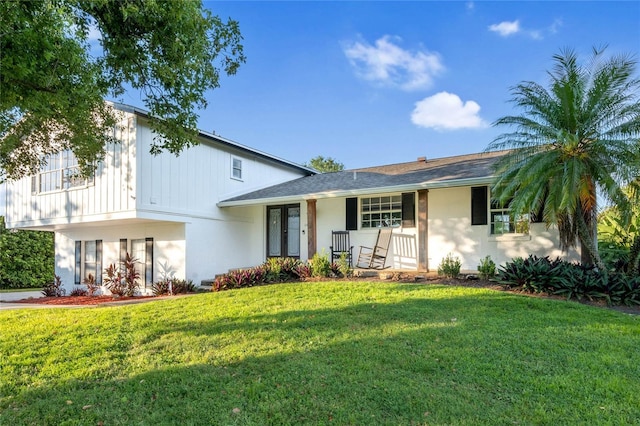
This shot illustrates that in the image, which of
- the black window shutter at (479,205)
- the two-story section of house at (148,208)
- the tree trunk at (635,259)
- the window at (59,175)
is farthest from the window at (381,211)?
the window at (59,175)

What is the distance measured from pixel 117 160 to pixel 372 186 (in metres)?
7.10

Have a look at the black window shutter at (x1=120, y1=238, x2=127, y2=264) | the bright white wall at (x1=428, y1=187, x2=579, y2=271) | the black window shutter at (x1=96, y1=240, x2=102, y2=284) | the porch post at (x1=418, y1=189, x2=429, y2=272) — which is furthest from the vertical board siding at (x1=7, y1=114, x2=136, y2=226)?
the bright white wall at (x1=428, y1=187, x2=579, y2=271)

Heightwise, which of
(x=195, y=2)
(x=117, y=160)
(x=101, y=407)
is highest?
(x=195, y=2)

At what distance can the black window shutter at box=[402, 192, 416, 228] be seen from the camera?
10555mm

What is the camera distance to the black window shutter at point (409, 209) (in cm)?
1055

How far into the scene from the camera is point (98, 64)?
6230 mm

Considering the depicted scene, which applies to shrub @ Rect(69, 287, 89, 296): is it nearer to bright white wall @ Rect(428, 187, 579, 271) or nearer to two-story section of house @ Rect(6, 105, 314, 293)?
two-story section of house @ Rect(6, 105, 314, 293)

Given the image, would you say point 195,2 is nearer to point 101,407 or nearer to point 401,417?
point 101,407

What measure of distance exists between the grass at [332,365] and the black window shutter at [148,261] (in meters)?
5.20

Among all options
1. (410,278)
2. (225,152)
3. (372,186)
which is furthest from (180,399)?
(225,152)

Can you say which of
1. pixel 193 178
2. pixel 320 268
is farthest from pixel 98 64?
pixel 320 268

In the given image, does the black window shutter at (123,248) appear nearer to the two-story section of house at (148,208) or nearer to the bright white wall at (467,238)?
the two-story section of house at (148,208)

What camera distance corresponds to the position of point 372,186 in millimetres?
10633

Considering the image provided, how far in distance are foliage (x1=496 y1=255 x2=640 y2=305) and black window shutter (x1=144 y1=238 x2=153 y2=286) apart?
9829mm
